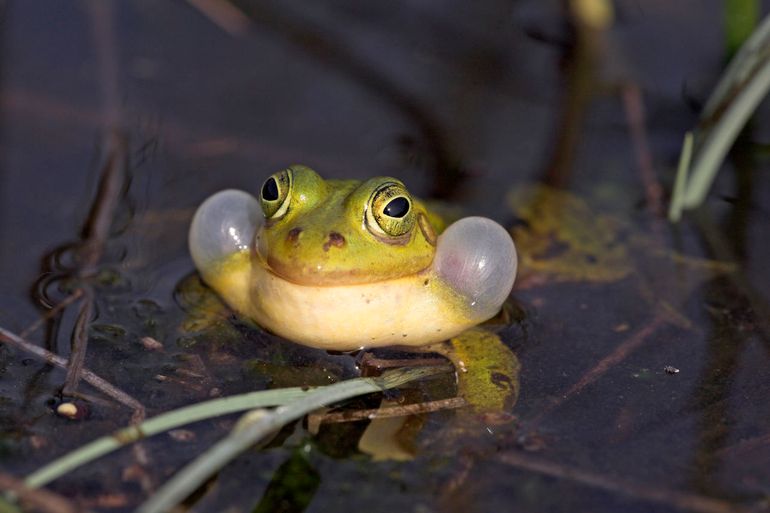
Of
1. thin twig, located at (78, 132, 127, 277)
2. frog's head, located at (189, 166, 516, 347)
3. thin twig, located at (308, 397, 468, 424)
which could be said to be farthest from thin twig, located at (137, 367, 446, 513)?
thin twig, located at (78, 132, 127, 277)

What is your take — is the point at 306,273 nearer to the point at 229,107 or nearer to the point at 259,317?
the point at 259,317

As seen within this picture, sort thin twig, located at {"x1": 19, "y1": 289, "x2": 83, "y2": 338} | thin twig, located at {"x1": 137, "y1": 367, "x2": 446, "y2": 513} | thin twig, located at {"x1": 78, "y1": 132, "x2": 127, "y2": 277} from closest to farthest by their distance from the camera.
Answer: thin twig, located at {"x1": 137, "y1": 367, "x2": 446, "y2": 513}, thin twig, located at {"x1": 19, "y1": 289, "x2": 83, "y2": 338}, thin twig, located at {"x1": 78, "y1": 132, "x2": 127, "y2": 277}

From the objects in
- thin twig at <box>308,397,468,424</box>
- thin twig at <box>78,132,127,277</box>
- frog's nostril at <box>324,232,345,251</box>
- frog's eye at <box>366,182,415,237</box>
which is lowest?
thin twig at <box>78,132,127,277</box>

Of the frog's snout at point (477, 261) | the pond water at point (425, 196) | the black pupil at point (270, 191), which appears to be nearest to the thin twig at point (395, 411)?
the pond water at point (425, 196)

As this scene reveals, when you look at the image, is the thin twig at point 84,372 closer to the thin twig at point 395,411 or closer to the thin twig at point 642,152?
the thin twig at point 395,411

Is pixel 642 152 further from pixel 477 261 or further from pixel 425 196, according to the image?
pixel 477 261

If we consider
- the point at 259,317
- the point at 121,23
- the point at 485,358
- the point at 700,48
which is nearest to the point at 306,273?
the point at 259,317

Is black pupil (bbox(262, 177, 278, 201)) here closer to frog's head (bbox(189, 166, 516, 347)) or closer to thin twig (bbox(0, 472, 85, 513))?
frog's head (bbox(189, 166, 516, 347))
